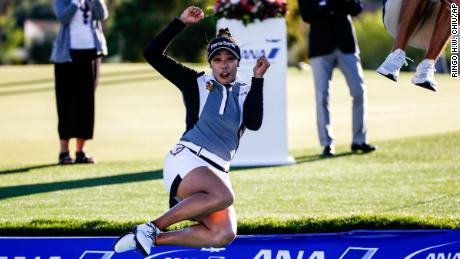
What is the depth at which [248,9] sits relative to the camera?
10.1m

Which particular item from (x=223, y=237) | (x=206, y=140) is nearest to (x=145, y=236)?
(x=223, y=237)

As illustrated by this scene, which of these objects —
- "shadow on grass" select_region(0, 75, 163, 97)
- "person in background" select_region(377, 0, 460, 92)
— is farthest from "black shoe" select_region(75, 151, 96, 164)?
"shadow on grass" select_region(0, 75, 163, 97)

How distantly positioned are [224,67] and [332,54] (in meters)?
4.50

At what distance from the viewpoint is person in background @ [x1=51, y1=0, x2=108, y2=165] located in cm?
1017

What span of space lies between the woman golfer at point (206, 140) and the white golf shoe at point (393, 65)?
1.18 metres

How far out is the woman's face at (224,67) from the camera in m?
6.32

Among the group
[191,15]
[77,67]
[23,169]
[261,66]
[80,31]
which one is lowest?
[23,169]

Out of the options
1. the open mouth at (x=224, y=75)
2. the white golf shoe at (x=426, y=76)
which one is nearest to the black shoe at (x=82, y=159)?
the open mouth at (x=224, y=75)

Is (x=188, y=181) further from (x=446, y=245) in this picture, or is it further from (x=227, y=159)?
(x=446, y=245)

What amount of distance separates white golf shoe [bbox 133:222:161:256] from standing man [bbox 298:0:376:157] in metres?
4.87

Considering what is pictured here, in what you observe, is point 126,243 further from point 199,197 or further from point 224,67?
point 224,67

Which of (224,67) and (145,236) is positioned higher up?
(224,67)

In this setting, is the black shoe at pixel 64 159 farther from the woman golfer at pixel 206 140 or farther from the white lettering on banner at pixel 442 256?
the white lettering on banner at pixel 442 256

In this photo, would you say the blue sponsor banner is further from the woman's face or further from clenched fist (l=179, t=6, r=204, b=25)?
clenched fist (l=179, t=6, r=204, b=25)
